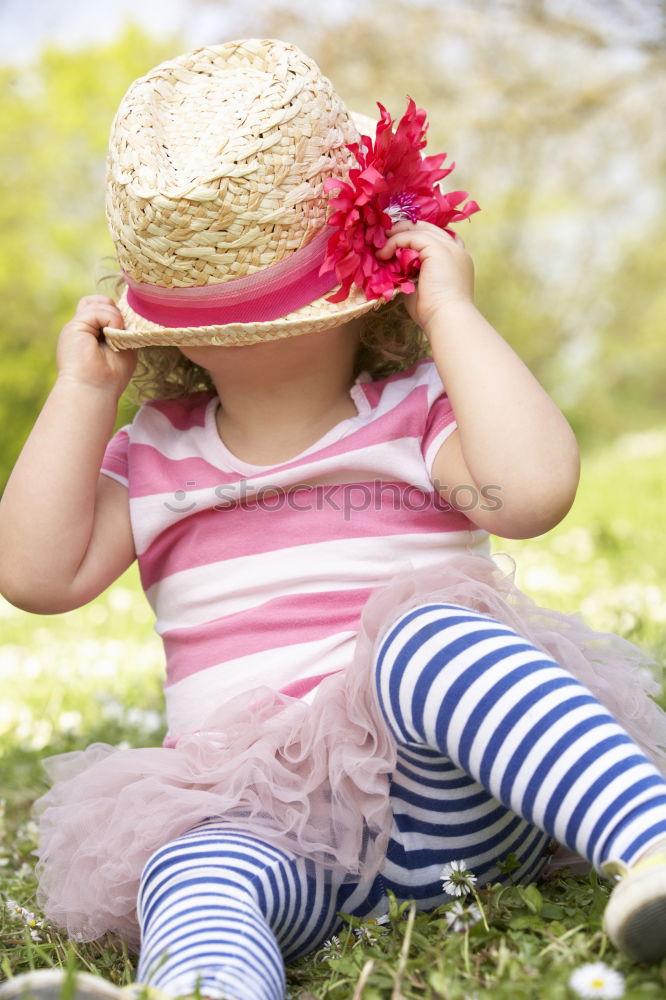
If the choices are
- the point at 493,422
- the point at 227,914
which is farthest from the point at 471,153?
the point at 227,914

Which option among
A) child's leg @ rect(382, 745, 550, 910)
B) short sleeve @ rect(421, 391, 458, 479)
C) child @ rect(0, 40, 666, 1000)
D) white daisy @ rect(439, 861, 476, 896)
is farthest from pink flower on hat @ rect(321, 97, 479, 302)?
white daisy @ rect(439, 861, 476, 896)

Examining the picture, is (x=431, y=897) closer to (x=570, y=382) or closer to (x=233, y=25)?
(x=233, y=25)

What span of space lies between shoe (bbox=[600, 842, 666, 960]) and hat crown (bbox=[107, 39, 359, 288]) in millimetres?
1038

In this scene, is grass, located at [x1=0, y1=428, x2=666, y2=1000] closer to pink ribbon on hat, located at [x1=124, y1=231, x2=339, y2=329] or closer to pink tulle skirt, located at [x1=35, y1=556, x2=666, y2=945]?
pink tulle skirt, located at [x1=35, y1=556, x2=666, y2=945]

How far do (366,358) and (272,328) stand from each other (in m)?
0.40

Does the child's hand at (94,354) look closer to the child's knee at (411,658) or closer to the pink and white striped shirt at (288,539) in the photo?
the pink and white striped shirt at (288,539)

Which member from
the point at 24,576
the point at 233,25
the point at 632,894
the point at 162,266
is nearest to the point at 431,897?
the point at 632,894

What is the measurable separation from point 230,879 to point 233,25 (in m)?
12.8

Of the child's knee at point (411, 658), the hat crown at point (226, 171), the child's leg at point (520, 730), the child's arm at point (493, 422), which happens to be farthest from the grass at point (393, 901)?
the hat crown at point (226, 171)

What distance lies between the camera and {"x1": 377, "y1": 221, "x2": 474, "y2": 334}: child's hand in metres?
1.69

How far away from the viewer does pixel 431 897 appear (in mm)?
1501

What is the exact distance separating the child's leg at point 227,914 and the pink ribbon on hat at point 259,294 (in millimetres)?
783

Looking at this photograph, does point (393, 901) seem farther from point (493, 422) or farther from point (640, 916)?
point (493, 422)

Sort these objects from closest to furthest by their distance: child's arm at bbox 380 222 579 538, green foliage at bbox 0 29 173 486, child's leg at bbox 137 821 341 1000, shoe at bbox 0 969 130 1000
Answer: shoe at bbox 0 969 130 1000 < child's leg at bbox 137 821 341 1000 < child's arm at bbox 380 222 579 538 < green foliage at bbox 0 29 173 486
